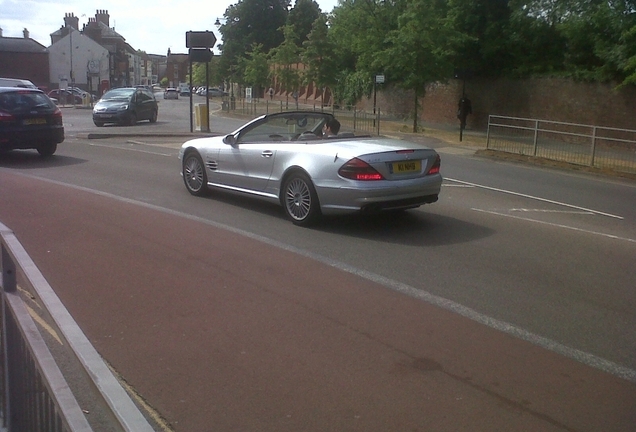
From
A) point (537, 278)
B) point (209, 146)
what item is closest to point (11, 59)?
point (209, 146)

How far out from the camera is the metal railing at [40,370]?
2412 millimetres

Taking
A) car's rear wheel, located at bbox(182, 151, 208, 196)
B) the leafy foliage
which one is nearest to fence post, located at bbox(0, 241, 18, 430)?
car's rear wheel, located at bbox(182, 151, 208, 196)

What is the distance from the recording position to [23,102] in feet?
52.9

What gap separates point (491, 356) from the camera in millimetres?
5215

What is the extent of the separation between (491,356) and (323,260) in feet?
9.74

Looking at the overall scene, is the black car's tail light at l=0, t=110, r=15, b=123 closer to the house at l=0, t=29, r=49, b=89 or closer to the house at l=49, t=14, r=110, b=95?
the house at l=0, t=29, r=49, b=89

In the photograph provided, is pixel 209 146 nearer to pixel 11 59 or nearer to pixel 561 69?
pixel 561 69

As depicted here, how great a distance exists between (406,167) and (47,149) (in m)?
10.5

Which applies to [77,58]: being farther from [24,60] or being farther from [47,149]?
[47,149]

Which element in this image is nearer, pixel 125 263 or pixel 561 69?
pixel 125 263

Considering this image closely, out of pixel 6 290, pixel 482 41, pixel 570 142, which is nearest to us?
pixel 6 290

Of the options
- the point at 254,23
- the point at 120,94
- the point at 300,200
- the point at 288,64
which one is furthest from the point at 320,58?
the point at 254,23

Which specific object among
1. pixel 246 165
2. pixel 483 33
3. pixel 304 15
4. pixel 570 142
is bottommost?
pixel 570 142

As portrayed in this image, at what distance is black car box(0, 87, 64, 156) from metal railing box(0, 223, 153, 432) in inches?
501
